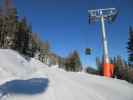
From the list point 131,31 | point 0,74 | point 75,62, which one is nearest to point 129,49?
point 131,31

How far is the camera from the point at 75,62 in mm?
93688

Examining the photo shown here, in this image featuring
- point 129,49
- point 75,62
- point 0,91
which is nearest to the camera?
point 0,91

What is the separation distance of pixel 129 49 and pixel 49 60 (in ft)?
168

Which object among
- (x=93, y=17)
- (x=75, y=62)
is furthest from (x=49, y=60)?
(x=93, y=17)

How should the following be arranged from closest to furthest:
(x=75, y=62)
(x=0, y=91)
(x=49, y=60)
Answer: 1. (x=0, y=91)
2. (x=75, y=62)
3. (x=49, y=60)

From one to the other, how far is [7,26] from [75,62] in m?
32.4

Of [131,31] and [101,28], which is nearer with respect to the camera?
[101,28]

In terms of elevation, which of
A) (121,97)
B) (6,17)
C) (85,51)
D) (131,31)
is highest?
(6,17)

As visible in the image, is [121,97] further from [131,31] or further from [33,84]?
[131,31]

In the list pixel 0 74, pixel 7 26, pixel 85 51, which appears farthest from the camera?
pixel 7 26

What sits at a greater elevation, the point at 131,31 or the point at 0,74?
the point at 131,31

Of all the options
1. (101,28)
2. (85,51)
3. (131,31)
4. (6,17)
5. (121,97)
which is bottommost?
(121,97)

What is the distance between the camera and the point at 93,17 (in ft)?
76.7

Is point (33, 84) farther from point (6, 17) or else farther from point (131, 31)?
point (6, 17)
